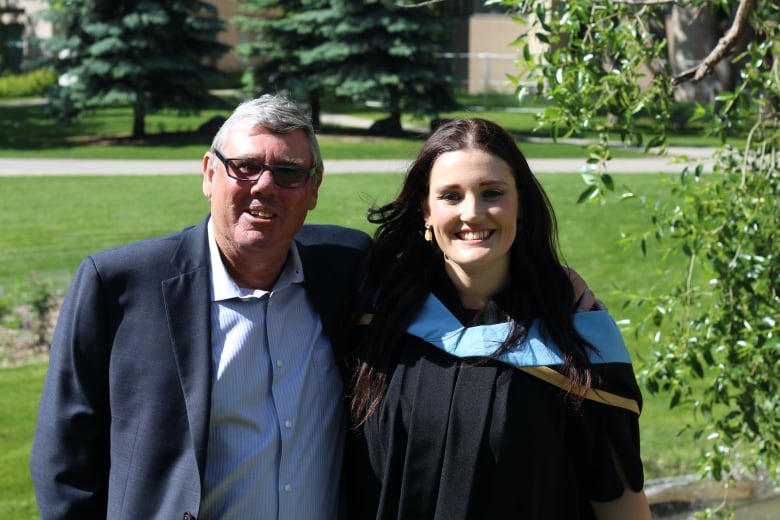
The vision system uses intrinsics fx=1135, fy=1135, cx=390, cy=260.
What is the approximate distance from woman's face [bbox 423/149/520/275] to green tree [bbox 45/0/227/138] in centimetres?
1988

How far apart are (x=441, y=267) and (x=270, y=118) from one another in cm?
66

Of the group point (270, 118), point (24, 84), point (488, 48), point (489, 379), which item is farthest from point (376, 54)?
point (489, 379)

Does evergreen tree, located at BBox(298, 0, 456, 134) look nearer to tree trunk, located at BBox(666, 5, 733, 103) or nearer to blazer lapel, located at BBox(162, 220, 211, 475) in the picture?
tree trunk, located at BBox(666, 5, 733, 103)

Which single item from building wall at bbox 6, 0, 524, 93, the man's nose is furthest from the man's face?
building wall at bbox 6, 0, 524, 93

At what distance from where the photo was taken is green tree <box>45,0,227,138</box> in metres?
22.3

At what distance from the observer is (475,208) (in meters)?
3.02

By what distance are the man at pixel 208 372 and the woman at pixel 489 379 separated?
218 mm

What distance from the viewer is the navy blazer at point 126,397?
2.96 meters

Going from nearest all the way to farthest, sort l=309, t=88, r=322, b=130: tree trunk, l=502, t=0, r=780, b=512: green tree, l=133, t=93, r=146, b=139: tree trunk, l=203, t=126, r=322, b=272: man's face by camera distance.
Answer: l=203, t=126, r=322, b=272: man's face < l=502, t=0, r=780, b=512: green tree < l=133, t=93, r=146, b=139: tree trunk < l=309, t=88, r=322, b=130: tree trunk

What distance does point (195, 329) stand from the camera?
3043 mm

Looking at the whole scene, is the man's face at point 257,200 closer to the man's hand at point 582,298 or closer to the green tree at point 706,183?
the man's hand at point 582,298

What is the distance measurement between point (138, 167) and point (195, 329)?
15.1 m

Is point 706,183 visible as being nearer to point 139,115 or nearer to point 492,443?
point 492,443

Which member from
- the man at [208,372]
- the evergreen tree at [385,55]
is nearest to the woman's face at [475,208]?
the man at [208,372]
